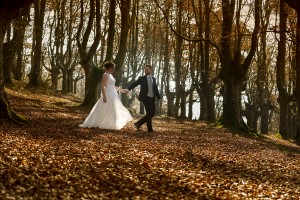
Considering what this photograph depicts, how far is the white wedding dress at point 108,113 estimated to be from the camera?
14.5 m

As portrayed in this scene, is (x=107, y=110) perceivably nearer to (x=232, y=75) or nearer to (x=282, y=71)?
(x=232, y=75)

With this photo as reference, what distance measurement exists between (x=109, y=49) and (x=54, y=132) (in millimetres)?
13802

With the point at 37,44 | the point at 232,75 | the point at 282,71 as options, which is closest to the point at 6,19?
the point at 232,75

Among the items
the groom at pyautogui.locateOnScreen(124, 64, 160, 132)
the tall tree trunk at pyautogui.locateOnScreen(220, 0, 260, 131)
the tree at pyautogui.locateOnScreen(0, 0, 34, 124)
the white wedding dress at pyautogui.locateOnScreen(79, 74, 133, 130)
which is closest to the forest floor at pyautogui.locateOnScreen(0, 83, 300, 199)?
the tree at pyautogui.locateOnScreen(0, 0, 34, 124)

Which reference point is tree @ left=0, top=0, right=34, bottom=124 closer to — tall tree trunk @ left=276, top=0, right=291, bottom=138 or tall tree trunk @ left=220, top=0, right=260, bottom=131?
tall tree trunk @ left=220, top=0, right=260, bottom=131

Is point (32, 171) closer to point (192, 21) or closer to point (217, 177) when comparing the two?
point (217, 177)

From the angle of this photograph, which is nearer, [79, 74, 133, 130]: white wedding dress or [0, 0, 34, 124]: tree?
[0, 0, 34, 124]: tree

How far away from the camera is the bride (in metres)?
14.5

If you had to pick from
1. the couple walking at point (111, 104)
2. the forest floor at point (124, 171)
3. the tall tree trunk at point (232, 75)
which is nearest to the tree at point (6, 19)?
the forest floor at point (124, 171)

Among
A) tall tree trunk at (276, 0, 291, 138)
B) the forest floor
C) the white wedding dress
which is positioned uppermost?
tall tree trunk at (276, 0, 291, 138)

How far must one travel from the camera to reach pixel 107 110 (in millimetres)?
14773

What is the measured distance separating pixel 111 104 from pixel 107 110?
333mm

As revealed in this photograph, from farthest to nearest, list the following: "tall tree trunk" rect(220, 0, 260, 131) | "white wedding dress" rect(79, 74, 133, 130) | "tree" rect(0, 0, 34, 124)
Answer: "tall tree trunk" rect(220, 0, 260, 131), "white wedding dress" rect(79, 74, 133, 130), "tree" rect(0, 0, 34, 124)

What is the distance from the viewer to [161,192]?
21.2 feet
